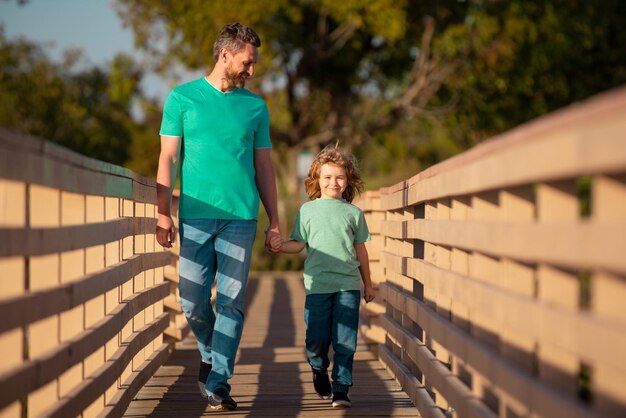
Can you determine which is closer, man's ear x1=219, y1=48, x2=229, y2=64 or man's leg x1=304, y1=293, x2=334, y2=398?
man's ear x1=219, y1=48, x2=229, y2=64

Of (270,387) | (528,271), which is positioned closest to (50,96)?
(270,387)

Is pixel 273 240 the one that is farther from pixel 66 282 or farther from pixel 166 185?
pixel 66 282

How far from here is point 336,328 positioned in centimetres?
749

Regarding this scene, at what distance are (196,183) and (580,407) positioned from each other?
3909 millimetres

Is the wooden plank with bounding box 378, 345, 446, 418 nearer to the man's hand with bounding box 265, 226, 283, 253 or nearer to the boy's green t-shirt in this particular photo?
the boy's green t-shirt

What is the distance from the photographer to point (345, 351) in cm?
744

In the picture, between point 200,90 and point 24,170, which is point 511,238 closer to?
point 24,170

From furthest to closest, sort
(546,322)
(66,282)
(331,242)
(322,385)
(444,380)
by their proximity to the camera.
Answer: (322,385) < (331,242) < (444,380) < (66,282) < (546,322)

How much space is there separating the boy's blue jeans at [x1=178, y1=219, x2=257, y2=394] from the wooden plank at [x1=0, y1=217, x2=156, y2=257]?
0.37 metres

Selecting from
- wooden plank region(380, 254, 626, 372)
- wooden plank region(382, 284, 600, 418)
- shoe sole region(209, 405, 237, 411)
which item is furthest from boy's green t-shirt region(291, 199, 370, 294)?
wooden plank region(380, 254, 626, 372)

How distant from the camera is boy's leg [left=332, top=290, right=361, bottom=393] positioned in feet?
24.3

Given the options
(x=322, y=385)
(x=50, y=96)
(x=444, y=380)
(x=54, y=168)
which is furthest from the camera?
(x=50, y=96)

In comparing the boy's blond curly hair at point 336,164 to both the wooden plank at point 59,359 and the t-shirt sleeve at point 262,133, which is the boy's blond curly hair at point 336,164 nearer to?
the t-shirt sleeve at point 262,133

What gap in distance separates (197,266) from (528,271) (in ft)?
9.79
